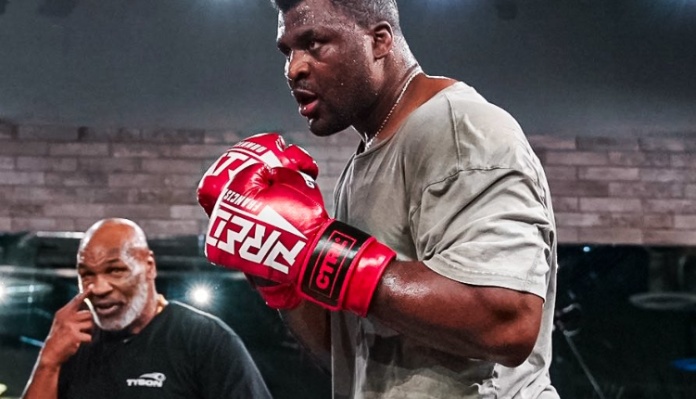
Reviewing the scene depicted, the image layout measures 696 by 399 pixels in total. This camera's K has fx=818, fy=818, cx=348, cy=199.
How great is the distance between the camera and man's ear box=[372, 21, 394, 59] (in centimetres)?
117

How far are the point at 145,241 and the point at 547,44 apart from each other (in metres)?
1.72

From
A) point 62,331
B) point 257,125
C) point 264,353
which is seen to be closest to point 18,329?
point 62,331

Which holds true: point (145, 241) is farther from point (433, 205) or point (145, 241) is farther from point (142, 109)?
point (433, 205)

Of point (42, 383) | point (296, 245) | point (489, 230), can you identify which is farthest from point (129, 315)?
point (489, 230)

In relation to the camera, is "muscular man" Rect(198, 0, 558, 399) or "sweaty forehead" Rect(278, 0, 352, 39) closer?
"muscular man" Rect(198, 0, 558, 399)

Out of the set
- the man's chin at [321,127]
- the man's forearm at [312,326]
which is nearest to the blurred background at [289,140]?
the man's forearm at [312,326]

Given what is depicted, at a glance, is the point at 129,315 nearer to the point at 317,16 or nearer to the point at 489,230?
the point at 317,16

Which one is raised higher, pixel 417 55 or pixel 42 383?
pixel 417 55

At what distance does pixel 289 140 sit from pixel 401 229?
2.36m

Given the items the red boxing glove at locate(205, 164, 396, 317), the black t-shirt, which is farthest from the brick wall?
the red boxing glove at locate(205, 164, 396, 317)

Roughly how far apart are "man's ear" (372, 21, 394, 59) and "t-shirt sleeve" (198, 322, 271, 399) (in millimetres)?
1904

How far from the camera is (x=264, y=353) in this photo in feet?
9.71

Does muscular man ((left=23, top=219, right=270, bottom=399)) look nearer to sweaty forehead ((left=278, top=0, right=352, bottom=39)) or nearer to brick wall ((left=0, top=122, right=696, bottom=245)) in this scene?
brick wall ((left=0, top=122, right=696, bottom=245))

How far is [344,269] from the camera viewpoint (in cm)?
Answer: 96
